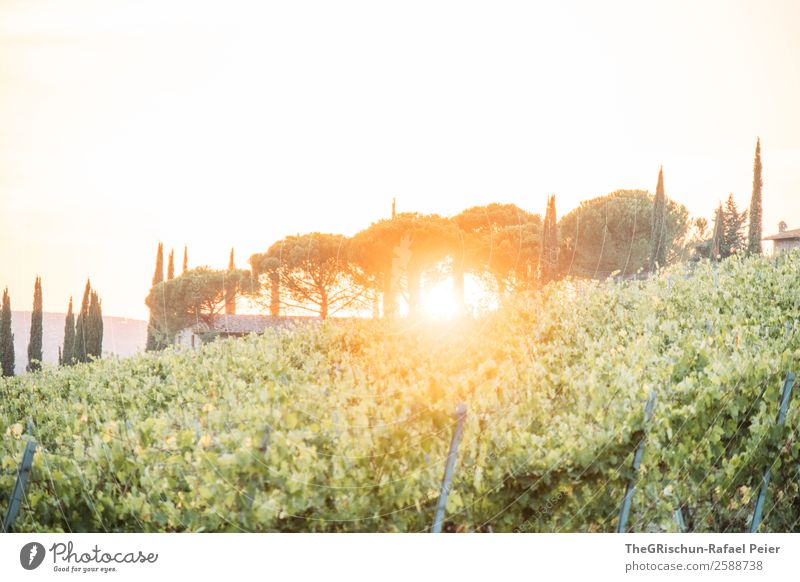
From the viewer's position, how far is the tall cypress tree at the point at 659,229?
11.1 ft

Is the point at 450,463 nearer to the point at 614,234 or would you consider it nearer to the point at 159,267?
the point at 159,267

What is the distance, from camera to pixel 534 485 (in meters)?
2.36

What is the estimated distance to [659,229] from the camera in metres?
4.71

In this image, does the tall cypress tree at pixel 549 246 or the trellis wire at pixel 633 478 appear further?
the tall cypress tree at pixel 549 246

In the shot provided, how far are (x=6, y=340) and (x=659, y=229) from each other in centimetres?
396

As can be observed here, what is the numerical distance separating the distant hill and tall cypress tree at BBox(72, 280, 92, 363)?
0.06 metres

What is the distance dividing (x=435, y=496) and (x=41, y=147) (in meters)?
1.80

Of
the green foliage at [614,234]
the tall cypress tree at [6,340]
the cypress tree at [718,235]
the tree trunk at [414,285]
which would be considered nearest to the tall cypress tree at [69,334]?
the tall cypress tree at [6,340]

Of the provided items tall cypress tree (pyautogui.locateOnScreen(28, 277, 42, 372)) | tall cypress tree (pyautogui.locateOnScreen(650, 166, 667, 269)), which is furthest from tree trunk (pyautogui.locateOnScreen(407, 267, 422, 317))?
tall cypress tree (pyautogui.locateOnScreen(28, 277, 42, 372))

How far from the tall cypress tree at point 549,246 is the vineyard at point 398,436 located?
0.23 m

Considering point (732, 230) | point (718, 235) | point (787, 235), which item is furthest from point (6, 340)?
point (718, 235)

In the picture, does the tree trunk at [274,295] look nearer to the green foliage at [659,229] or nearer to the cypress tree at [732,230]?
the green foliage at [659,229]

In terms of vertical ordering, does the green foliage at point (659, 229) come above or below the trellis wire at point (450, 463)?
above

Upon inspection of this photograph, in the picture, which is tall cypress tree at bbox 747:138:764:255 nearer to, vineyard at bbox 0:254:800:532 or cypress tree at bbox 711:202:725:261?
cypress tree at bbox 711:202:725:261
